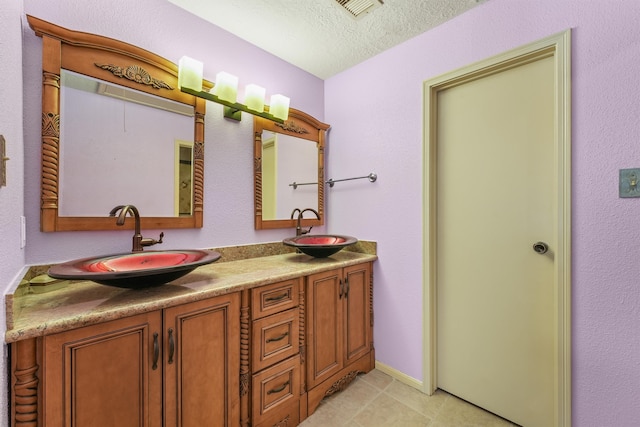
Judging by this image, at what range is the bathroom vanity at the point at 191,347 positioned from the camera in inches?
33.0

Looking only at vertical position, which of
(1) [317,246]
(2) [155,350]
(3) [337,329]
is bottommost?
(3) [337,329]

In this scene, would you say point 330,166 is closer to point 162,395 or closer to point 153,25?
point 153,25

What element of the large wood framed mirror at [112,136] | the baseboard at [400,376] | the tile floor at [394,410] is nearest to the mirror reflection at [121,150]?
the large wood framed mirror at [112,136]

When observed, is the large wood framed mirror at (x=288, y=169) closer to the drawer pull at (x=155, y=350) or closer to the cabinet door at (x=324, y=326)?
the cabinet door at (x=324, y=326)

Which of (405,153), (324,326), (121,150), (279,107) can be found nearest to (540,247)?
(405,153)

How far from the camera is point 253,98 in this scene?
1.78 metres

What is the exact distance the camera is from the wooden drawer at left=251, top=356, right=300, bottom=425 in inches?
52.4

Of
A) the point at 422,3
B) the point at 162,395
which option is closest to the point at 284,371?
the point at 162,395

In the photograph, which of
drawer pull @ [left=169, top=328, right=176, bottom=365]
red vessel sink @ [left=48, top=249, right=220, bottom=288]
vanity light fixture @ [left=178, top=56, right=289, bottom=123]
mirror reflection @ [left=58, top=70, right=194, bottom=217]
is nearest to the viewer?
red vessel sink @ [left=48, top=249, right=220, bottom=288]

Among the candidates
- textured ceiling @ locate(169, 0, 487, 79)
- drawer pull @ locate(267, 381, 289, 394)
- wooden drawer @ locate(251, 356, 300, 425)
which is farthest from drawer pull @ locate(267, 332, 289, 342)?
textured ceiling @ locate(169, 0, 487, 79)

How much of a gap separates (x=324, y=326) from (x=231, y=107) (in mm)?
1436

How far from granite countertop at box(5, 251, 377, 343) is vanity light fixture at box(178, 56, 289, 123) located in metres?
0.96

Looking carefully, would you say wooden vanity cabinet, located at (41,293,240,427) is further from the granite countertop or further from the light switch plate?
the light switch plate

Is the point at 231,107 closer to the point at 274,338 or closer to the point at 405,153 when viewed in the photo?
the point at 405,153
